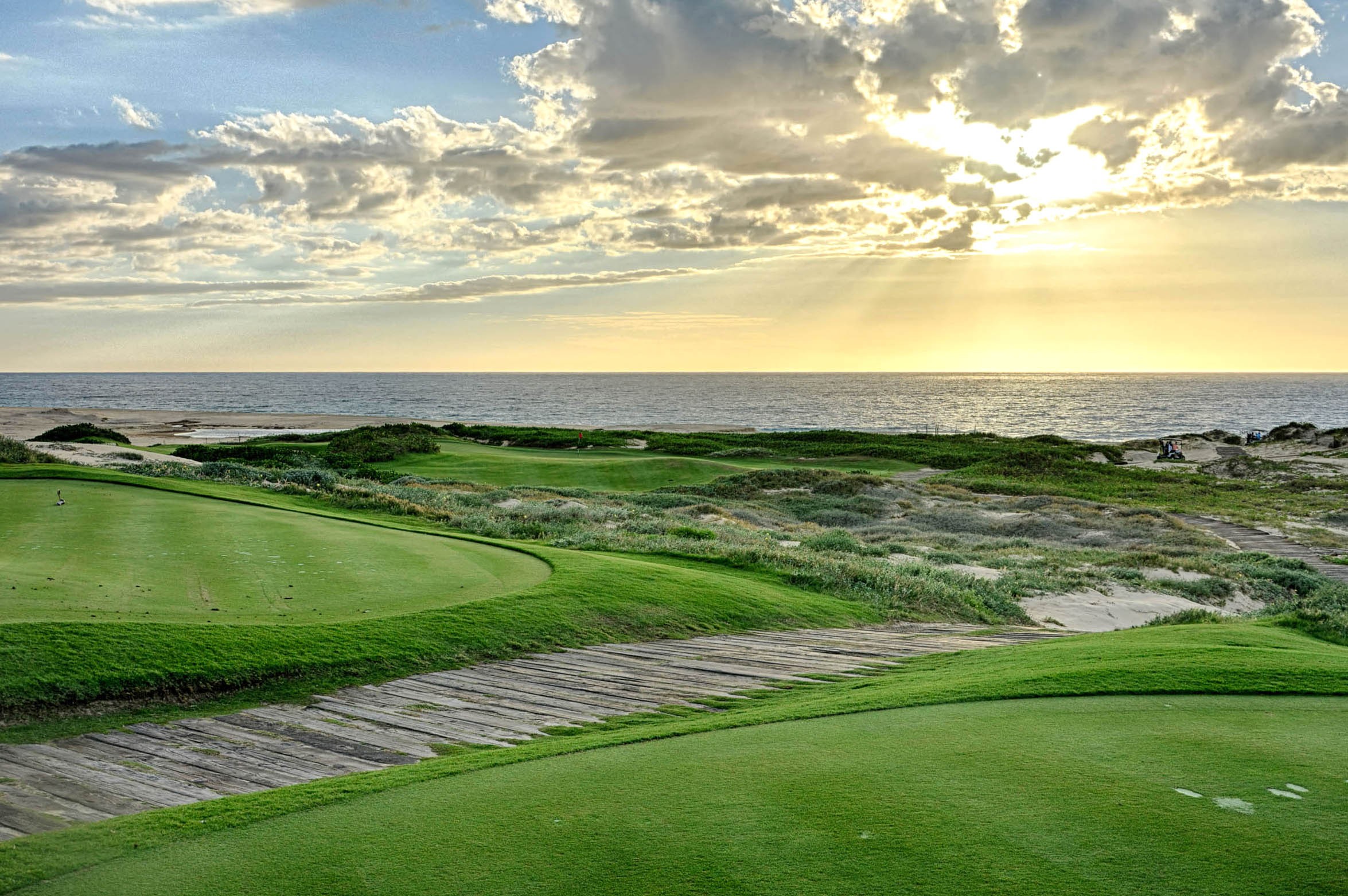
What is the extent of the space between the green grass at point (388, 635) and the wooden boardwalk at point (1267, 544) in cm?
1679

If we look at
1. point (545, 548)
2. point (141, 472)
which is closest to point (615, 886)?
point (545, 548)

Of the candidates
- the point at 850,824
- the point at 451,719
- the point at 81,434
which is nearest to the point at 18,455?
the point at 451,719

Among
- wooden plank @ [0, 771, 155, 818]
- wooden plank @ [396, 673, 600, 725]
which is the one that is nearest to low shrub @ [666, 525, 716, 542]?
wooden plank @ [396, 673, 600, 725]

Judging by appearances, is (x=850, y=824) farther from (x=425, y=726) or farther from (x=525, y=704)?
(x=525, y=704)

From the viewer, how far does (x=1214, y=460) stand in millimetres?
57406

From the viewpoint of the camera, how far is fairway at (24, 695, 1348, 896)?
423 cm

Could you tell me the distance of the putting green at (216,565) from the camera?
1005cm

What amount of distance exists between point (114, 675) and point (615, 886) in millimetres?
6224

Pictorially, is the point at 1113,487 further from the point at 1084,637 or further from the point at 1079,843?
the point at 1079,843

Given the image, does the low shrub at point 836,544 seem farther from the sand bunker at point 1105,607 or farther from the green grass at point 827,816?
the green grass at point 827,816

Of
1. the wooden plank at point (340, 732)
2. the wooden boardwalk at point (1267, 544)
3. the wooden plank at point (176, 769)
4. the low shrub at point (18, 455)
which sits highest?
the low shrub at point (18, 455)

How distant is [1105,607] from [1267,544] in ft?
51.6

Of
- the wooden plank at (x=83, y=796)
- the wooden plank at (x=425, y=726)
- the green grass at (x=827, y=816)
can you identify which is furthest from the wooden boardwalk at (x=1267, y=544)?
the wooden plank at (x=83, y=796)

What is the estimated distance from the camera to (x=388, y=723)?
816cm
